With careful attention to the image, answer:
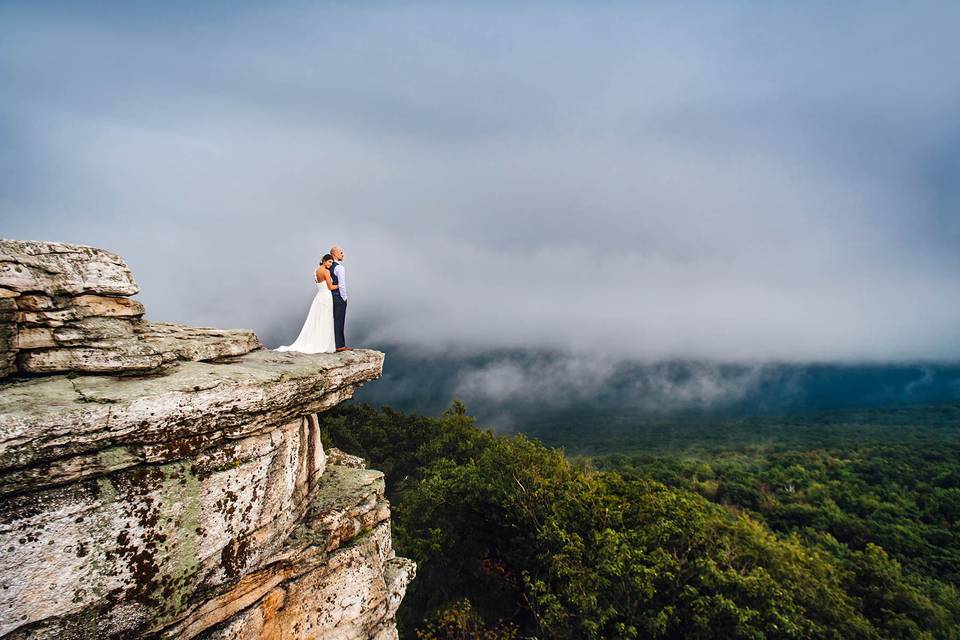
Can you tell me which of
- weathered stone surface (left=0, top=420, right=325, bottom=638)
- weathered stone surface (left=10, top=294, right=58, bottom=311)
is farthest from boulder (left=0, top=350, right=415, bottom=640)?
weathered stone surface (left=10, top=294, right=58, bottom=311)

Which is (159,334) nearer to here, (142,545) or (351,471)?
(142,545)

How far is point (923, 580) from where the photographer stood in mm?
33594

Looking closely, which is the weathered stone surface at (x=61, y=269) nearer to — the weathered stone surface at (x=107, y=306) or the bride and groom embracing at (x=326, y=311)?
the weathered stone surface at (x=107, y=306)

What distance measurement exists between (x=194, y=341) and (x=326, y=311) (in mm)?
4487

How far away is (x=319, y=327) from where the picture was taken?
13.4 meters

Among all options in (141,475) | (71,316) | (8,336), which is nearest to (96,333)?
(71,316)

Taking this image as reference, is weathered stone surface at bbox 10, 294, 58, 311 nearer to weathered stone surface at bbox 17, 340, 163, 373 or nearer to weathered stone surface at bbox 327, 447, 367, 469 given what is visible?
weathered stone surface at bbox 17, 340, 163, 373

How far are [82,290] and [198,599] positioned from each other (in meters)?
6.80

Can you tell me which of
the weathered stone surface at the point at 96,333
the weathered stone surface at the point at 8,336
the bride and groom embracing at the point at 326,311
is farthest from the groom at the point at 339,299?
the weathered stone surface at the point at 8,336

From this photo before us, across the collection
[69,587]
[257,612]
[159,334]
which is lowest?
[257,612]

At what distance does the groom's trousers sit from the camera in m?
13.6

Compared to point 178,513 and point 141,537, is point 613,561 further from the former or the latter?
point 141,537

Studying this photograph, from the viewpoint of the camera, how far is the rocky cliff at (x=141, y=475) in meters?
6.04

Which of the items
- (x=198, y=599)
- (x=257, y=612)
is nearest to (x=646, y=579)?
(x=257, y=612)
